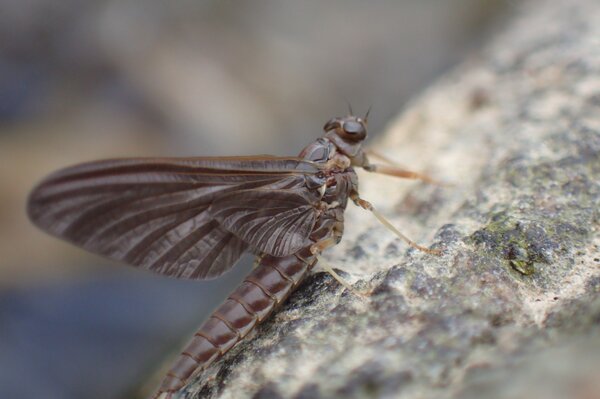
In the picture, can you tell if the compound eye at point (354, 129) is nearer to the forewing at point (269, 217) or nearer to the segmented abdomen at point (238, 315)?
the forewing at point (269, 217)

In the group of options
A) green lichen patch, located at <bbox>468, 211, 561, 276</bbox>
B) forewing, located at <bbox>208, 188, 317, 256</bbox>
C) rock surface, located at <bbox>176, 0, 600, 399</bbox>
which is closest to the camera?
rock surface, located at <bbox>176, 0, 600, 399</bbox>

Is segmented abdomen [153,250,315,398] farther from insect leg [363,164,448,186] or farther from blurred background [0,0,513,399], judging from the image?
blurred background [0,0,513,399]

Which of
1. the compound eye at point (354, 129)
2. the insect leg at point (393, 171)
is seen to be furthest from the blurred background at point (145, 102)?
the compound eye at point (354, 129)

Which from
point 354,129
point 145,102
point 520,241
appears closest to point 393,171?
point 354,129

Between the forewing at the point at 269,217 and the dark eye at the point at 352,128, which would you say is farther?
the dark eye at the point at 352,128

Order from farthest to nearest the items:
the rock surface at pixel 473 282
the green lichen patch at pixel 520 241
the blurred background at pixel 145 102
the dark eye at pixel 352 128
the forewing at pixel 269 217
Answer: the blurred background at pixel 145 102
the dark eye at pixel 352 128
the forewing at pixel 269 217
the green lichen patch at pixel 520 241
the rock surface at pixel 473 282

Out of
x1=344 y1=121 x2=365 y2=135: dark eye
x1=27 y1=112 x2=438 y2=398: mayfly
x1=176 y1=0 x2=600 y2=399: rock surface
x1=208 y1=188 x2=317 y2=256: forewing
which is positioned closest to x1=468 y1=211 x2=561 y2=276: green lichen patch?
x1=176 y1=0 x2=600 y2=399: rock surface

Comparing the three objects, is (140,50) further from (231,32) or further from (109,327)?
(109,327)
